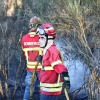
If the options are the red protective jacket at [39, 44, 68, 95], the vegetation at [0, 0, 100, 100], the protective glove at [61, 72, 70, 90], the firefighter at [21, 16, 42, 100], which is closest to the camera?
the protective glove at [61, 72, 70, 90]

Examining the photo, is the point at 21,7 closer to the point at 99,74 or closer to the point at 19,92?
the point at 19,92

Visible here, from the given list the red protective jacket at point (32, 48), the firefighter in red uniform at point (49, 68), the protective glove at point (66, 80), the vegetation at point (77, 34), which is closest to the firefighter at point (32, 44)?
the red protective jacket at point (32, 48)

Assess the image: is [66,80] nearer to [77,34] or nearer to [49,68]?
[49,68]

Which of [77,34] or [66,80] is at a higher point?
[77,34]

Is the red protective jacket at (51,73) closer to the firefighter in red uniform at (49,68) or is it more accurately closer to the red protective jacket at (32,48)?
the firefighter in red uniform at (49,68)

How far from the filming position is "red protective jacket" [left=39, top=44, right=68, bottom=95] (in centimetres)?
397

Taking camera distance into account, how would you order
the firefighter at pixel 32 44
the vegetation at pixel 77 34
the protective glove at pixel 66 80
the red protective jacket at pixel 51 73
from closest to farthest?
the protective glove at pixel 66 80, the red protective jacket at pixel 51 73, the vegetation at pixel 77 34, the firefighter at pixel 32 44

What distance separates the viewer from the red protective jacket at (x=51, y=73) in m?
3.97

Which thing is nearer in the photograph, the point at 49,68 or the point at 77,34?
the point at 49,68

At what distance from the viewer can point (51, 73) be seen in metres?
4.08

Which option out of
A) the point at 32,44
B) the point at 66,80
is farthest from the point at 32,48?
the point at 66,80

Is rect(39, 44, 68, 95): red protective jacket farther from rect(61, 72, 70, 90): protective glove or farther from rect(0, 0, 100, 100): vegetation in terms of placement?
rect(0, 0, 100, 100): vegetation

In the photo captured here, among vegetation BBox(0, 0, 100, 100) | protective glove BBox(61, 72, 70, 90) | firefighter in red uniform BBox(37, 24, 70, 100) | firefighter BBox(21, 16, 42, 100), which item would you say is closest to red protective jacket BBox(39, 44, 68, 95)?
firefighter in red uniform BBox(37, 24, 70, 100)

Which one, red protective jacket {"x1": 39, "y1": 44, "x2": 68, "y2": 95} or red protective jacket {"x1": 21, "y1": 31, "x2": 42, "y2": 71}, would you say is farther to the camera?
red protective jacket {"x1": 21, "y1": 31, "x2": 42, "y2": 71}
